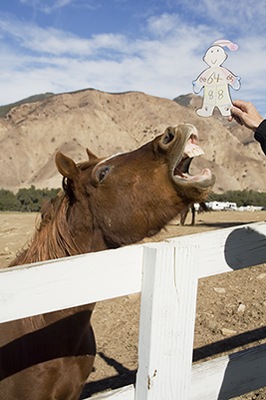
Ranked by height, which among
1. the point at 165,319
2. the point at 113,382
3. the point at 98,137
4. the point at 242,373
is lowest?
the point at 113,382

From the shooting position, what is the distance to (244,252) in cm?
209

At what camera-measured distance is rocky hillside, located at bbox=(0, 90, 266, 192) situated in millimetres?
49156

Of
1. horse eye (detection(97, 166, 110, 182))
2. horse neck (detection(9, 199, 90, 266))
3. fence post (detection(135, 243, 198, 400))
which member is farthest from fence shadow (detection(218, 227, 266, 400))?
horse neck (detection(9, 199, 90, 266))

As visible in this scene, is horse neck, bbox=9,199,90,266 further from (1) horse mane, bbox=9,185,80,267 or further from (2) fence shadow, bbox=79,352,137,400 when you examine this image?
(2) fence shadow, bbox=79,352,137,400

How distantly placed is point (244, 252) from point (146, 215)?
2.13 ft

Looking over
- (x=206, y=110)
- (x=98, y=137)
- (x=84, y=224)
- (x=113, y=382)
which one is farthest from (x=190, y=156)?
(x=98, y=137)

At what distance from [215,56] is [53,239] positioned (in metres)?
1.41

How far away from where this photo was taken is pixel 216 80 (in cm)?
249

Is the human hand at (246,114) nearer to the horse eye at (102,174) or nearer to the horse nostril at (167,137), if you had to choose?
the horse nostril at (167,137)

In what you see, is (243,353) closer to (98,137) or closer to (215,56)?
(215,56)

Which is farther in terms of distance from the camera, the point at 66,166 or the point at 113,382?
the point at 113,382

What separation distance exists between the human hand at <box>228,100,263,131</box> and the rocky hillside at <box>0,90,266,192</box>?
42476 millimetres

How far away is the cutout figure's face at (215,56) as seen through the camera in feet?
8.11

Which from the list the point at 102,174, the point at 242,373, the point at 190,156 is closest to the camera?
the point at 242,373
